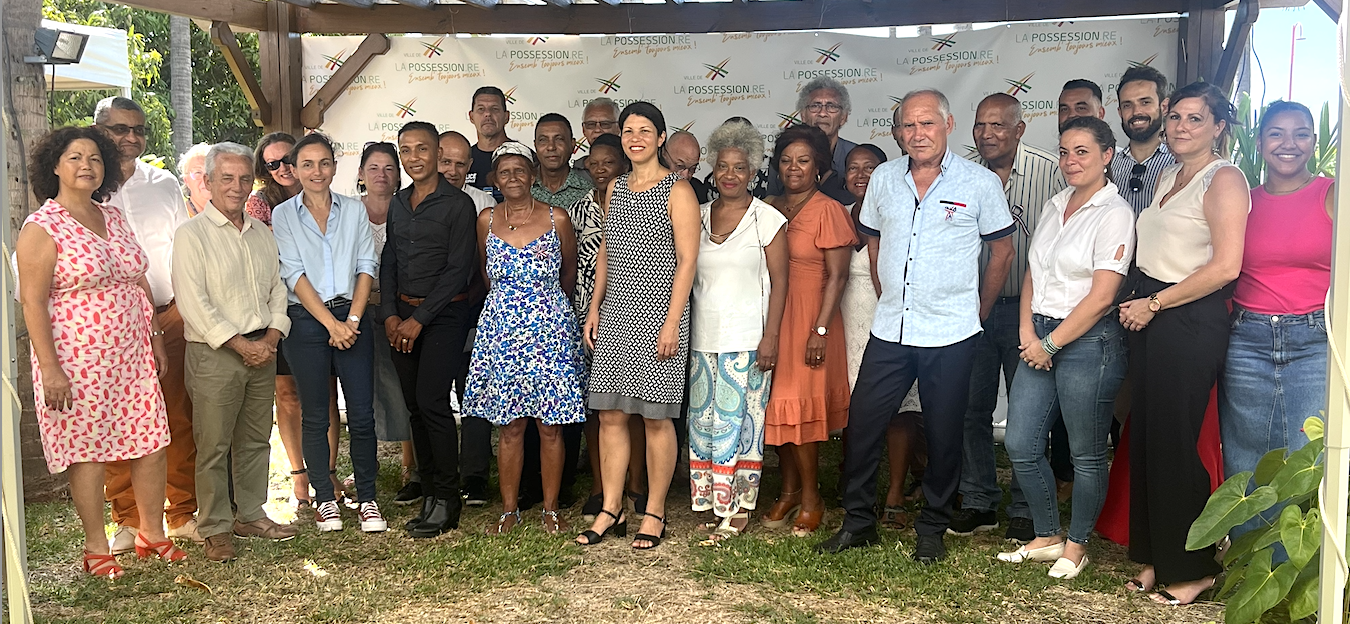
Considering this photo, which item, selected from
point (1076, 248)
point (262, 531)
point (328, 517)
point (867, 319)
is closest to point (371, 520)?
point (328, 517)

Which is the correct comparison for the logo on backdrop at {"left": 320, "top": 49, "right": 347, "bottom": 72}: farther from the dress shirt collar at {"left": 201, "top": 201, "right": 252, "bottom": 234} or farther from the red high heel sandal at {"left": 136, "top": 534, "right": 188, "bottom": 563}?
the red high heel sandal at {"left": 136, "top": 534, "right": 188, "bottom": 563}

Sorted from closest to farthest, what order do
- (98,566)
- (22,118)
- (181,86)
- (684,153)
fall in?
(98,566)
(684,153)
(22,118)
(181,86)

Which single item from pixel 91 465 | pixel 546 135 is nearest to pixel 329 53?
pixel 546 135

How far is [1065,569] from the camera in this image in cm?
407

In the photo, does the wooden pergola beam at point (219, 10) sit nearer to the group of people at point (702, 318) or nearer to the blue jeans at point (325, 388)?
the group of people at point (702, 318)

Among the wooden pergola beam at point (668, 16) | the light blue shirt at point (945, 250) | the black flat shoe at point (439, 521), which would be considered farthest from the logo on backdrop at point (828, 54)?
the black flat shoe at point (439, 521)

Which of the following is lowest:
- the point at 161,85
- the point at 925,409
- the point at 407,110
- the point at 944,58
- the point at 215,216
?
the point at 925,409

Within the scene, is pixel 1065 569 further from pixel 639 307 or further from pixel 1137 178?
pixel 639 307

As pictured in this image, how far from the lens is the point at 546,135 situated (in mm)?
5125

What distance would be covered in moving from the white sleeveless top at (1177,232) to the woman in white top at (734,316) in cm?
142

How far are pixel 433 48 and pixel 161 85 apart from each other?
46.9 ft

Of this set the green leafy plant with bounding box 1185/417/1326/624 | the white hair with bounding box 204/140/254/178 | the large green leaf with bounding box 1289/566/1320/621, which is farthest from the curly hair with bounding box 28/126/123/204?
the large green leaf with bounding box 1289/566/1320/621

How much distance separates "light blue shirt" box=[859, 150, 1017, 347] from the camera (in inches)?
160

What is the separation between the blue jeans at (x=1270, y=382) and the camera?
353cm
